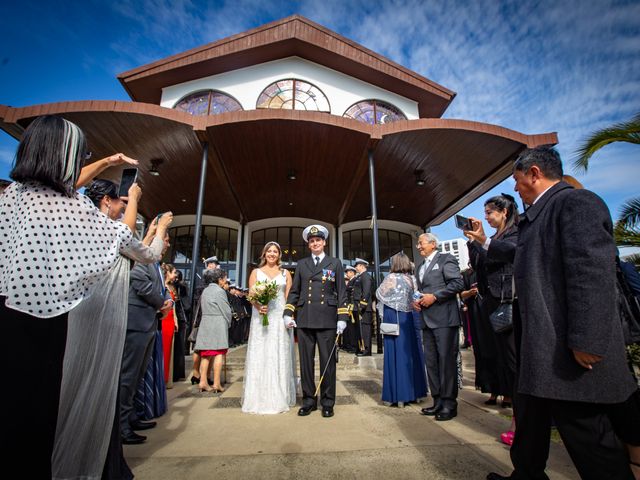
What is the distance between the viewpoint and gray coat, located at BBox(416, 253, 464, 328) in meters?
3.41

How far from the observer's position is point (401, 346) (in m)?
3.75

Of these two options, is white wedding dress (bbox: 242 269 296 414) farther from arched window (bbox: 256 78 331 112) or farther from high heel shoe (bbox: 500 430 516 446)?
arched window (bbox: 256 78 331 112)

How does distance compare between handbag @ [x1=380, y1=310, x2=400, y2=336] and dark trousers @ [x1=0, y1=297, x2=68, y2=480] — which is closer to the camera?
dark trousers @ [x1=0, y1=297, x2=68, y2=480]

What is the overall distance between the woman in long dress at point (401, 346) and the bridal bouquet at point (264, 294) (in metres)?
1.38

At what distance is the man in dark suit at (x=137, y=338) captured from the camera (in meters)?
2.65

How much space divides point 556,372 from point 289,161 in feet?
31.5

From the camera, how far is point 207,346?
4.62 meters

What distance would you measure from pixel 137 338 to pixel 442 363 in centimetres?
303

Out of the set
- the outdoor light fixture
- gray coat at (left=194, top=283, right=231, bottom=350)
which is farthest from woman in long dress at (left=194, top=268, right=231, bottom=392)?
the outdoor light fixture

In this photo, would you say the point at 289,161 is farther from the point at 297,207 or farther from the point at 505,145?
the point at 505,145

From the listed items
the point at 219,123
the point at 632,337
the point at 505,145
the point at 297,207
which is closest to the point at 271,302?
the point at 632,337

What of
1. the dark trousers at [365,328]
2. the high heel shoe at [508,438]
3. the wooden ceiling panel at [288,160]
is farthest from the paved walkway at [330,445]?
the wooden ceiling panel at [288,160]

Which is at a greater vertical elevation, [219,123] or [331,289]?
[219,123]

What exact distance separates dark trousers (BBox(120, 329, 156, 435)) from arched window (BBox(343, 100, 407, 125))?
11288 millimetres
